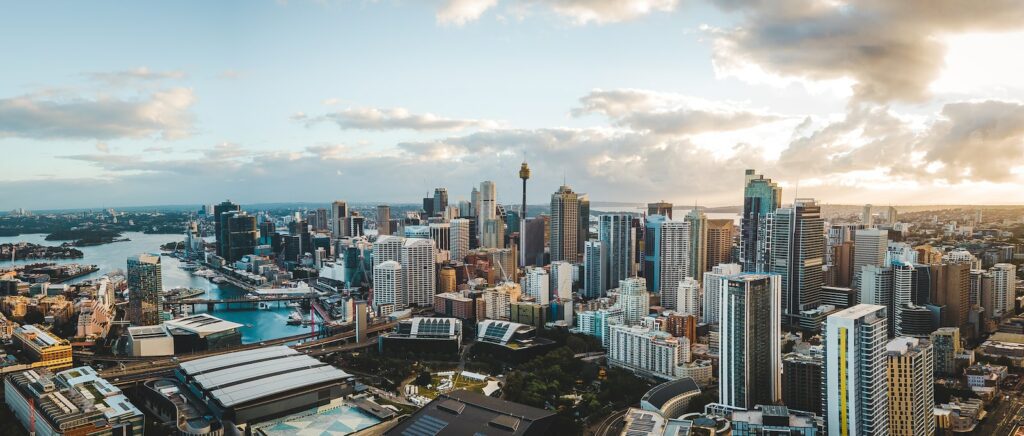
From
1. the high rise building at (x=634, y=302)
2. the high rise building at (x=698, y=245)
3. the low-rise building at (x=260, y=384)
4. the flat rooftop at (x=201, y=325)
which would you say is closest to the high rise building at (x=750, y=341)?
the high rise building at (x=634, y=302)

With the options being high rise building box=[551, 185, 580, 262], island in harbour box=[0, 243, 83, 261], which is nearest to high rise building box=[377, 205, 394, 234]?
high rise building box=[551, 185, 580, 262]

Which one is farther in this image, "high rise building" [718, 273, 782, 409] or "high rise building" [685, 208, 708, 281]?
"high rise building" [685, 208, 708, 281]

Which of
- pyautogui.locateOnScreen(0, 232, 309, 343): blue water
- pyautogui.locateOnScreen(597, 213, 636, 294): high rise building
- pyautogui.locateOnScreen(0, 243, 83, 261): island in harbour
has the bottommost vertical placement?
pyautogui.locateOnScreen(0, 232, 309, 343): blue water

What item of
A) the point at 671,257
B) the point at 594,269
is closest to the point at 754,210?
the point at 671,257

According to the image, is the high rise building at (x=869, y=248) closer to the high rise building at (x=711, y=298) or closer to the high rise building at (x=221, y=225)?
the high rise building at (x=711, y=298)

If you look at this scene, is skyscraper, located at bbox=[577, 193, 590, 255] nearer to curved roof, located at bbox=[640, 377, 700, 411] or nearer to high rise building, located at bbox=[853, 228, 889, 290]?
high rise building, located at bbox=[853, 228, 889, 290]

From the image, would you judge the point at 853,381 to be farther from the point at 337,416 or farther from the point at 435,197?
the point at 435,197
